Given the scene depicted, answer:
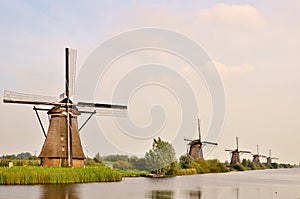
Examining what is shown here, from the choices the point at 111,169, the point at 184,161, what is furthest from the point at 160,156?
the point at 111,169

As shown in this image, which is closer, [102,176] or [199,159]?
[102,176]

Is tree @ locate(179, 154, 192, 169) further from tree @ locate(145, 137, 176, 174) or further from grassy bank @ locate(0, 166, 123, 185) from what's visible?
grassy bank @ locate(0, 166, 123, 185)

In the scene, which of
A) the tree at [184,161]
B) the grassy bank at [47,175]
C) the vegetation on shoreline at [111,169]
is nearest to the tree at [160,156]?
the vegetation on shoreline at [111,169]

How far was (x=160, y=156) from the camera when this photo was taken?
47.9 m

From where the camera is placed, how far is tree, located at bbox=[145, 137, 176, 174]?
157ft

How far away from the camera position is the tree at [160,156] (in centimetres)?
4784

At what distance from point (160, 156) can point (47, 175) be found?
2124 cm

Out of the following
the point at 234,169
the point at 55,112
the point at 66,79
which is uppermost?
the point at 66,79

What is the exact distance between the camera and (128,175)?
145 ft

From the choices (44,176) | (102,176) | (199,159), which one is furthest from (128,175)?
(199,159)

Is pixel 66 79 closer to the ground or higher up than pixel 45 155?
higher up

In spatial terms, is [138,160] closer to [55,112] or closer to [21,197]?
[55,112]

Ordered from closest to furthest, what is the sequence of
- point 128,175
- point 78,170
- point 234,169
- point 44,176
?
point 44,176, point 78,170, point 128,175, point 234,169

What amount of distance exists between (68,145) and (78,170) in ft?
9.40
